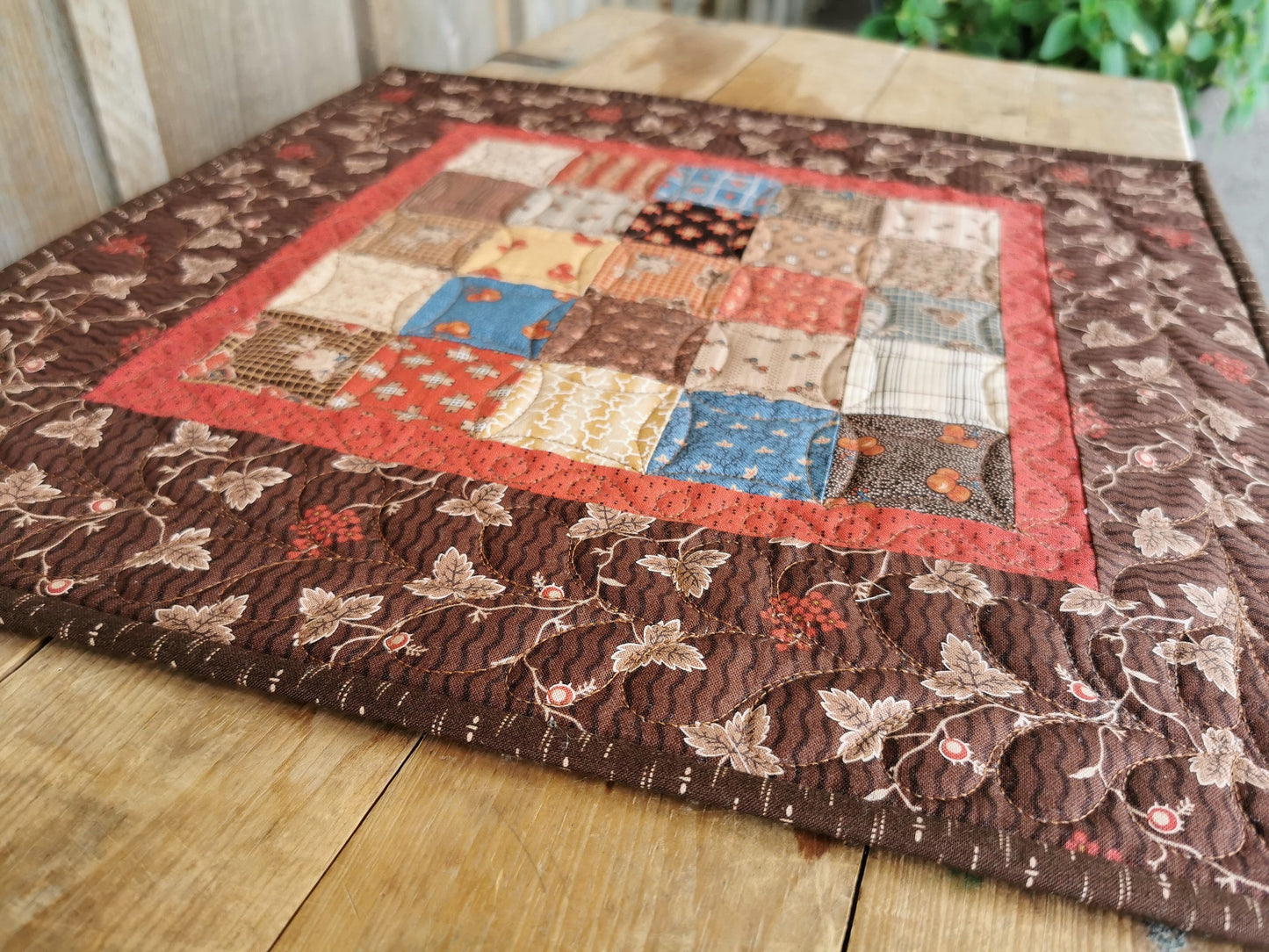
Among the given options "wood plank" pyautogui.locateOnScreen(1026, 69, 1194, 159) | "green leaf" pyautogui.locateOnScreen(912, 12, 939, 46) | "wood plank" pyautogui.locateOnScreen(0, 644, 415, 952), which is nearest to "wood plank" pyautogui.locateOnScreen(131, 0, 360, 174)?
"wood plank" pyautogui.locateOnScreen(0, 644, 415, 952)

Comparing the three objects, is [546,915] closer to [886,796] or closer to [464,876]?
[464,876]

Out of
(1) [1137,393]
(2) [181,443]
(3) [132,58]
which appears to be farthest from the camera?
(3) [132,58]

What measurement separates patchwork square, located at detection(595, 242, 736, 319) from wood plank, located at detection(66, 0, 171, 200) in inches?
25.0

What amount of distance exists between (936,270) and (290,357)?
0.75 m

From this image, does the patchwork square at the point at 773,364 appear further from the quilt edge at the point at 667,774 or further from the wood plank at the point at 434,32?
the wood plank at the point at 434,32

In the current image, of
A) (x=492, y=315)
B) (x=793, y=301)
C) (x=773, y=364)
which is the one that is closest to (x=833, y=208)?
(x=793, y=301)

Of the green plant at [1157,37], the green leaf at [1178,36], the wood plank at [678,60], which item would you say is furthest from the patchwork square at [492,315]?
the green leaf at [1178,36]

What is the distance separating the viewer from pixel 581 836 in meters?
0.61

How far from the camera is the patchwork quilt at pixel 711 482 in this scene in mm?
650

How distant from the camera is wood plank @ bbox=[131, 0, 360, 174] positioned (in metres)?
1.31

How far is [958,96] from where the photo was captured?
5.90 ft

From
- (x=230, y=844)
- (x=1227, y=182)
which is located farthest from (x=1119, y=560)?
(x=1227, y=182)

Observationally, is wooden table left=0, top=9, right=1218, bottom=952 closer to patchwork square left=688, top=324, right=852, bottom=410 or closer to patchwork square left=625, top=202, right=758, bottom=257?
patchwork square left=688, top=324, right=852, bottom=410

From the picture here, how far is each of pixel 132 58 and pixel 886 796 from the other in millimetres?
1231
